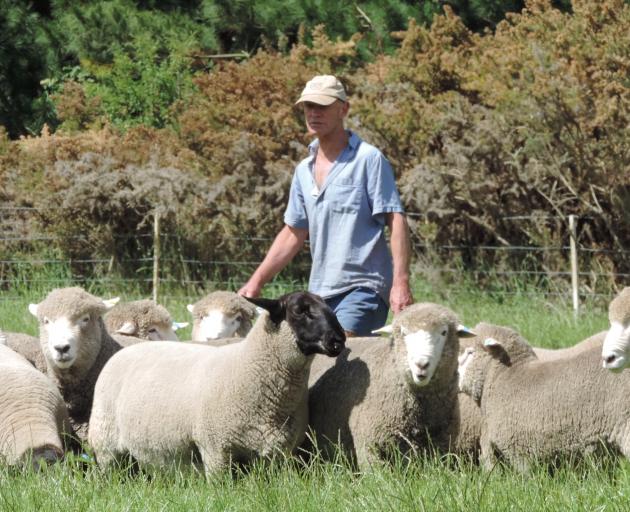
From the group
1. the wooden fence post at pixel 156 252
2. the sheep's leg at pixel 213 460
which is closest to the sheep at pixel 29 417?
the sheep's leg at pixel 213 460

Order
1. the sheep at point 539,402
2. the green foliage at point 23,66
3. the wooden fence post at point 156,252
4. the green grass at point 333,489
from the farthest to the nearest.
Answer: the green foliage at point 23,66 < the wooden fence post at point 156,252 < the sheep at point 539,402 < the green grass at point 333,489

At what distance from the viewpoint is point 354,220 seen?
7.20 meters

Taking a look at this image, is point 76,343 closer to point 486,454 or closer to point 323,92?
point 323,92

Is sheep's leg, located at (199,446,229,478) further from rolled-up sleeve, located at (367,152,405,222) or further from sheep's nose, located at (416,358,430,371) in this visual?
rolled-up sleeve, located at (367,152,405,222)

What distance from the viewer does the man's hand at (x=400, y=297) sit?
6785mm

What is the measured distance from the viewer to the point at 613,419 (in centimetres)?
600

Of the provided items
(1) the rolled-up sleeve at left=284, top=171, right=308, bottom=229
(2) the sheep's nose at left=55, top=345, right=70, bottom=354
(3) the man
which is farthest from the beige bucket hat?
(2) the sheep's nose at left=55, top=345, right=70, bottom=354

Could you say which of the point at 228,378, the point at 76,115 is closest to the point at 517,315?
the point at 228,378

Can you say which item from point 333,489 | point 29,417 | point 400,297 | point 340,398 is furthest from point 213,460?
point 400,297

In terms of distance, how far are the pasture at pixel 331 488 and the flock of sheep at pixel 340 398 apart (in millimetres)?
126

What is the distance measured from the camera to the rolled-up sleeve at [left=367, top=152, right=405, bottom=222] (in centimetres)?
714

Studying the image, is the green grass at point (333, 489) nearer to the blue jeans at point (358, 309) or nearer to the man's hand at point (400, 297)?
the man's hand at point (400, 297)

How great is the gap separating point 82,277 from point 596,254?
Result: 20.3ft

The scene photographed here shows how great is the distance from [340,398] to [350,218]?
1138 mm
